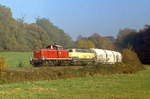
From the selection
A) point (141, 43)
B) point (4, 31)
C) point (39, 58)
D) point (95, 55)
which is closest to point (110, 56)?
point (95, 55)

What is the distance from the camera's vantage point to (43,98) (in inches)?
787

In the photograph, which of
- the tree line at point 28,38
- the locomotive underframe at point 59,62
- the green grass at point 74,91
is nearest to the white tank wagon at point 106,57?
the locomotive underframe at point 59,62

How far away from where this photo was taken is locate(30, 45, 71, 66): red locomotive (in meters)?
48.8

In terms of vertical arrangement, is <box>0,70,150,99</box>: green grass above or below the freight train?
below

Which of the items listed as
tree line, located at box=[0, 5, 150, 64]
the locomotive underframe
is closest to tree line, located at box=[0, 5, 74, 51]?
tree line, located at box=[0, 5, 150, 64]

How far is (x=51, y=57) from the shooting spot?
50188 millimetres

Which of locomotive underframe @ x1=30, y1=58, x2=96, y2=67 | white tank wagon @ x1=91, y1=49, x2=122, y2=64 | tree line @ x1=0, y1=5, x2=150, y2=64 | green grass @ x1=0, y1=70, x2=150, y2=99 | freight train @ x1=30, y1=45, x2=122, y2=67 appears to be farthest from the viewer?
tree line @ x1=0, y1=5, x2=150, y2=64

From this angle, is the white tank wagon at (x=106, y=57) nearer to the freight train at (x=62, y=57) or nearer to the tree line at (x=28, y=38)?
the freight train at (x=62, y=57)

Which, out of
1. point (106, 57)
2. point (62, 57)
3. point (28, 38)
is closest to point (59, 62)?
point (62, 57)

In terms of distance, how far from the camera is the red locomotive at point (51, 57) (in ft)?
160

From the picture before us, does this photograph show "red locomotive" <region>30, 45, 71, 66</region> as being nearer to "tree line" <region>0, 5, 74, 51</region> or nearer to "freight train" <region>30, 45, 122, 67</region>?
"freight train" <region>30, 45, 122, 67</region>

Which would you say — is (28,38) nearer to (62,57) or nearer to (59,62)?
(62,57)

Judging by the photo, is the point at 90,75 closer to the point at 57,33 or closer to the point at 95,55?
the point at 95,55

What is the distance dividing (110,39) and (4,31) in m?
112
